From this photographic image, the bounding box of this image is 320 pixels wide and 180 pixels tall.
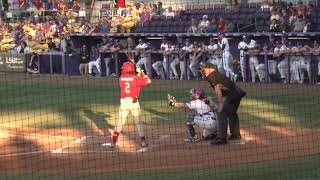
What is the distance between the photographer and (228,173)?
9.09 metres

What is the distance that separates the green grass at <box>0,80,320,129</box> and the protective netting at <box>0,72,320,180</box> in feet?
0.08

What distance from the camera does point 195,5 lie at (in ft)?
94.3

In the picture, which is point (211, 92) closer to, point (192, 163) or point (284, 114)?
point (284, 114)

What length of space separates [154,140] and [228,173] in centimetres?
329

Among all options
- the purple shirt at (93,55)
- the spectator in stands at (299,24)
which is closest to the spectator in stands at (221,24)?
the spectator in stands at (299,24)

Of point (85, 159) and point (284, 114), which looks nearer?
point (85, 159)

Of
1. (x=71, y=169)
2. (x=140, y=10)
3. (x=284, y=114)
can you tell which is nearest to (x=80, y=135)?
(x=71, y=169)

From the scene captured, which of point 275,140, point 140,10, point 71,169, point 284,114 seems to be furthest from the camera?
point 140,10

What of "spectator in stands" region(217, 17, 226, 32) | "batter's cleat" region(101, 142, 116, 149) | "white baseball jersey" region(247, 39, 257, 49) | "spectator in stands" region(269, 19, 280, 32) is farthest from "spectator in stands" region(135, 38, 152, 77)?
"batter's cleat" region(101, 142, 116, 149)

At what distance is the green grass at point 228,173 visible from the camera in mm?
8703

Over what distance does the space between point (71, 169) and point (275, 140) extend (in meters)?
4.05

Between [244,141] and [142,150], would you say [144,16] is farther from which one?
[142,150]

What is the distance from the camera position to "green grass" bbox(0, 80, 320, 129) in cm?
1474

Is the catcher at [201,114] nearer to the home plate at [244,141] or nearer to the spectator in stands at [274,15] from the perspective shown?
the home plate at [244,141]
